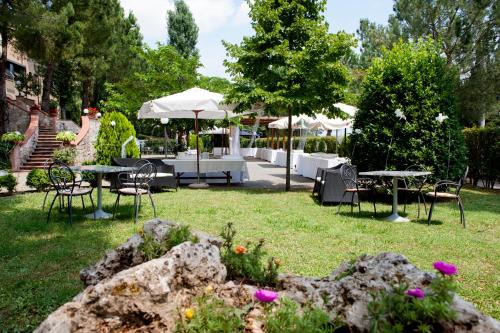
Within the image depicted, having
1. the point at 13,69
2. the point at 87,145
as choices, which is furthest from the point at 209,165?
the point at 13,69

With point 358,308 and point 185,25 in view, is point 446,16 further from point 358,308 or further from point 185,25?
point 185,25

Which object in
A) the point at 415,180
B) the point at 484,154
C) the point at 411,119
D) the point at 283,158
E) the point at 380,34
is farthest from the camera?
the point at 283,158

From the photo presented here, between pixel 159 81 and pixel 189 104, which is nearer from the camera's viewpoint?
pixel 189 104

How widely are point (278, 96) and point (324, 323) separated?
27.2ft

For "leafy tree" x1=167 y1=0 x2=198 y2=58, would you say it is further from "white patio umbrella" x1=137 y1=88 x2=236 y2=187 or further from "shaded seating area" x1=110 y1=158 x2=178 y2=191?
"shaded seating area" x1=110 y1=158 x2=178 y2=191

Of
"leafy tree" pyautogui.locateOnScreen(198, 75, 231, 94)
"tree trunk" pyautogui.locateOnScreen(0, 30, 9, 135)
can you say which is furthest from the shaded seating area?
"tree trunk" pyautogui.locateOnScreen(0, 30, 9, 135)

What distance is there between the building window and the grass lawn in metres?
21.6

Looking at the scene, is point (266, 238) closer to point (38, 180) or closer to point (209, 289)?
point (209, 289)

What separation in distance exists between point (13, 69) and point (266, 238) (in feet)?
102

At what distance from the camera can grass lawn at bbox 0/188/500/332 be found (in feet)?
11.7

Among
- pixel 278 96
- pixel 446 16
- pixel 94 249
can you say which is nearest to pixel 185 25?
pixel 446 16

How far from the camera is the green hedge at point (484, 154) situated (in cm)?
1181

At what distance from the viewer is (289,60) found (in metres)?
9.93

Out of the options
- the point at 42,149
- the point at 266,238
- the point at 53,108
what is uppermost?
the point at 53,108
